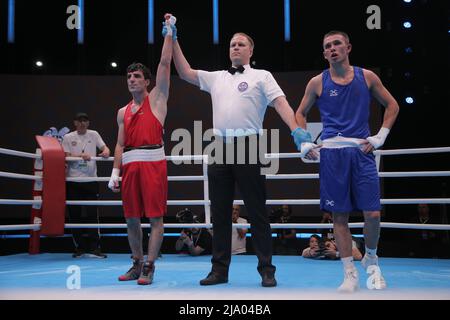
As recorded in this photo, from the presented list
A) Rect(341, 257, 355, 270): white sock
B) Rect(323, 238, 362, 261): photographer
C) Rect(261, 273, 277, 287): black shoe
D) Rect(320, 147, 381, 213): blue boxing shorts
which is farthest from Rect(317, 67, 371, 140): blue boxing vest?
Rect(323, 238, 362, 261): photographer

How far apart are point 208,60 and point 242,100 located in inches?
287

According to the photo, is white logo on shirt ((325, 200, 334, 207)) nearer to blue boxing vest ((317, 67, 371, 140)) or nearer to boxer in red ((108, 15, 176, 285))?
blue boxing vest ((317, 67, 371, 140))

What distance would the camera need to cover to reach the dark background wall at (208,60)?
8.29 metres

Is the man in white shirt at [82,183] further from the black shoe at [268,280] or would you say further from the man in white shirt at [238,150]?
the black shoe at [268,280]

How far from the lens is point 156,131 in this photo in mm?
3193

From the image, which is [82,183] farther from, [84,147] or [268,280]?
[268,280]

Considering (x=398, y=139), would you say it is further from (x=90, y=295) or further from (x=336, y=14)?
(x=90, y=295)

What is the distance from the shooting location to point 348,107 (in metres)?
2.77

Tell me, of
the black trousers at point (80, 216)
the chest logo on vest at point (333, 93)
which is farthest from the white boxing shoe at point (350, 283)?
the black trousers at point (80, 216)

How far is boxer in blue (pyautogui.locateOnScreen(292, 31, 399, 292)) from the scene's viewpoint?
272cm

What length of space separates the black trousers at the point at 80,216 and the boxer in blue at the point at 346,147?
297 centimetres

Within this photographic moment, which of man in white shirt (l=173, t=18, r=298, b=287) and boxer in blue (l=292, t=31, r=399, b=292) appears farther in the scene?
man in white shirt (l=173, t=18, r=298, b=287)

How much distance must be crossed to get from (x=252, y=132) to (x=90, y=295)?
128cm

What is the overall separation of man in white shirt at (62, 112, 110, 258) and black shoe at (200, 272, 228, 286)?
2191 millimetres
